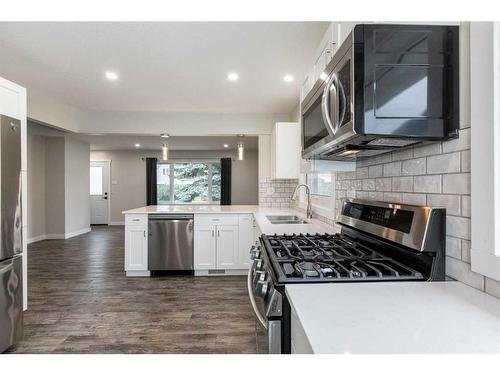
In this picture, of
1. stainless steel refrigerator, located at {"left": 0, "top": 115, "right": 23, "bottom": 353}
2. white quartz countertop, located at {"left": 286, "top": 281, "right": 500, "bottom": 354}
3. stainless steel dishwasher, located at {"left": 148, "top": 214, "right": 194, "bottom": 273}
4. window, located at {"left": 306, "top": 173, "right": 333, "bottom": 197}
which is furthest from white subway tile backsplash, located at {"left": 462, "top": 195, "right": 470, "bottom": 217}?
stainless steel dishwasher, located at {"left": 148, "top": 214, "right": 194, "bottom": 273}

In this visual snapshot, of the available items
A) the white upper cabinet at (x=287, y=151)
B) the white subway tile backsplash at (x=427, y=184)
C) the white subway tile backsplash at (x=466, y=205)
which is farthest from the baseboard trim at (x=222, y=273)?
the white subway tile backsplash at (x=466, y=205)

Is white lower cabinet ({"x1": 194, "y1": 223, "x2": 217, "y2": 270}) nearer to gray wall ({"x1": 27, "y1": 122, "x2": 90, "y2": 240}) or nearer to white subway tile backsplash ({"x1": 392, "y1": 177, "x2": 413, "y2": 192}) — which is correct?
white subway tile backsplash ({"x1": 392, "y1": 177, "x2": 413, "y2": 192})

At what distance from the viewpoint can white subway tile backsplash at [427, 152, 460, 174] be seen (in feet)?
3.35

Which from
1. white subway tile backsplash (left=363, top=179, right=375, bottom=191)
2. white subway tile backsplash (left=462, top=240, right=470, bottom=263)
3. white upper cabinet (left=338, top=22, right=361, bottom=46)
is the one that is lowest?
white subway tile backsplash (left=462, top=240, right=470, bottom=263)

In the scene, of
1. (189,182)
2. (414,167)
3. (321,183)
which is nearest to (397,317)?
(414,167)

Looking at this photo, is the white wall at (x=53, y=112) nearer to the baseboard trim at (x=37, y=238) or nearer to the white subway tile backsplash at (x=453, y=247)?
the baseboard trim at (x=37, y=238)

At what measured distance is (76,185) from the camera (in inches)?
265

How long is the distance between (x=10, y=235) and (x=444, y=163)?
2455mm

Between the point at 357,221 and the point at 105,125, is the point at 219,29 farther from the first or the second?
the point at 105,125

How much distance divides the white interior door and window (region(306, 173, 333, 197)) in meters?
7.41

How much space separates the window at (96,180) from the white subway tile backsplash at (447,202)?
31.1ft

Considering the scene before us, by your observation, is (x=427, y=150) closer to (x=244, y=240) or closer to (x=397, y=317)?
(x=397, y=317)

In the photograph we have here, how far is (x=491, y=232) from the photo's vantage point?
85cm

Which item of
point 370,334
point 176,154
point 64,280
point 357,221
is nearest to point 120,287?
point 64,280
